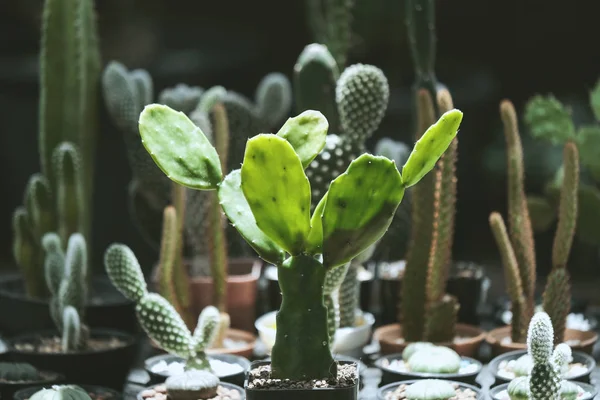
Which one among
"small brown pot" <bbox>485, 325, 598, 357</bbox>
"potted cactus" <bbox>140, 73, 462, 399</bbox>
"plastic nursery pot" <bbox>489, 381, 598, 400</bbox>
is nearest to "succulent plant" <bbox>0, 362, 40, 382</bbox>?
"potted cactus" <bbox>140, 73, 462, 399</bbox>

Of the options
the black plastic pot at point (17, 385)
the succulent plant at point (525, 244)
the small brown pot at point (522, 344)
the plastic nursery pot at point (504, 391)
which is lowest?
the black plastic pot at point (17, 385)

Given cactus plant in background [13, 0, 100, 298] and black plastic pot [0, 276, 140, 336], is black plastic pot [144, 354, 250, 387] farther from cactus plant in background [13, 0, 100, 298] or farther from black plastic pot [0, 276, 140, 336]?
cactus plant in background [13, 0, 100, 298]

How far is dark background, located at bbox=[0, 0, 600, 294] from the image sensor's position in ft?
12.3

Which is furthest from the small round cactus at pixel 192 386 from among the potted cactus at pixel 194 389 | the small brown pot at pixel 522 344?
the small brown pot at pixel 522 344

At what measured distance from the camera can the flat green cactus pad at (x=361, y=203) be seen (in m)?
1.64

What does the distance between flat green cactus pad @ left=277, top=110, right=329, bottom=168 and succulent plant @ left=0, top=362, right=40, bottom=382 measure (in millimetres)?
Result: 864

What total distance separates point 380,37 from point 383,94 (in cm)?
100

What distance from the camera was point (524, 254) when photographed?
249 cm

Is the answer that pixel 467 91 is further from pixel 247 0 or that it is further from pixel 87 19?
pixel 87 19

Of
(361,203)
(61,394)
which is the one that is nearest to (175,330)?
(61,394)

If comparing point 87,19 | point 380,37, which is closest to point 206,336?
point 87,19

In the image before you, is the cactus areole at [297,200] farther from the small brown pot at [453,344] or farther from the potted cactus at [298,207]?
the small brown pot at [453,344]

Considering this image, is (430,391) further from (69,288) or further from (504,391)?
(69,288)

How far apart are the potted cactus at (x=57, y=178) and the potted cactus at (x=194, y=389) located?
671mm
